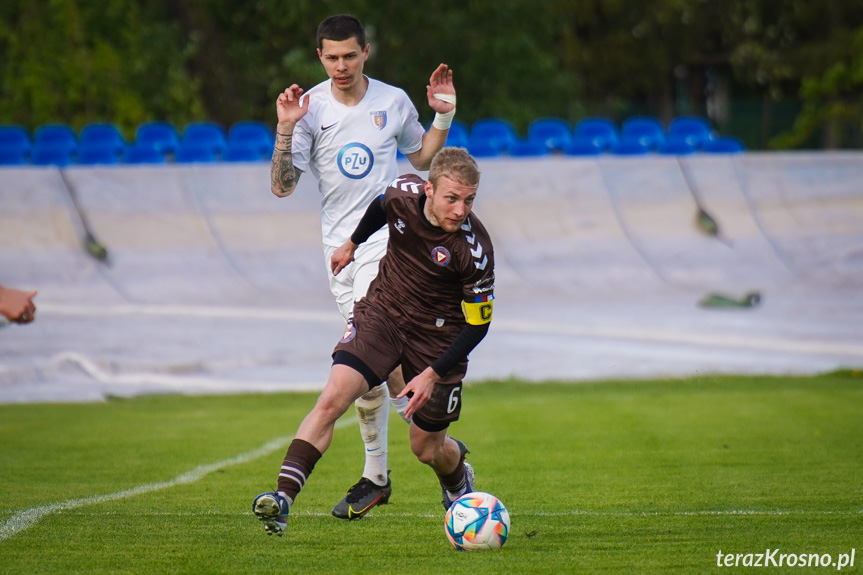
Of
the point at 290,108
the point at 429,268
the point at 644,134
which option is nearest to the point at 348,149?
the point at 290,108

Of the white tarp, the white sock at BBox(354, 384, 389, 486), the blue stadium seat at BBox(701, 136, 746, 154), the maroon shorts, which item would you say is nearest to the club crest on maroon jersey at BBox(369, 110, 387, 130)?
the maroon shorts

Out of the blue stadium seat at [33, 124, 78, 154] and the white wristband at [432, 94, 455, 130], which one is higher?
the white wristband at [432, 94, 455, 130]

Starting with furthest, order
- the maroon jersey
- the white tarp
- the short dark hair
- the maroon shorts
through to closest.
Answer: the white tarp
the short dark hair
the maroon shorts
the maroon jersey

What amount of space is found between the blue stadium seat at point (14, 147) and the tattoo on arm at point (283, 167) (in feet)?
37.9

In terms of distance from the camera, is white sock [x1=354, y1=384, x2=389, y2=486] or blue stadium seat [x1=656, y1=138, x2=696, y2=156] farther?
blue stadium seat [x1=656, y1=138, x2=696, y2=156]

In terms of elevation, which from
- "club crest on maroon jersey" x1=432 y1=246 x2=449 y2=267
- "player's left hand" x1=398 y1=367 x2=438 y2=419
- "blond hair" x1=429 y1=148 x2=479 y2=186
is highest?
"blond hair" x1=429 y1=148 x2=479 y2=186

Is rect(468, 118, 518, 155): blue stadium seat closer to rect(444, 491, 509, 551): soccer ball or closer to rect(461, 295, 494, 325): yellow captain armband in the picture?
rect(461, 295, 494, 325): yellow captain armband

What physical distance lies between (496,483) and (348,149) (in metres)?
2.27

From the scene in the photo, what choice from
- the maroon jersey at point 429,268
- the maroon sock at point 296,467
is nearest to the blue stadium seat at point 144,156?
the maroon jersey at point 429,268

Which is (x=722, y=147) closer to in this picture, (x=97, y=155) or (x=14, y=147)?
(x=97, y=155)

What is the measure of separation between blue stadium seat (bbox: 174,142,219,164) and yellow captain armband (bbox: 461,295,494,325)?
11.5 metres

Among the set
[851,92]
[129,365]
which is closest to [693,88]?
[851,92]

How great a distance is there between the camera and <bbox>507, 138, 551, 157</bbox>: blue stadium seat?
16.8 metres

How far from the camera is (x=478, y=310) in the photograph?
5.40 meters
